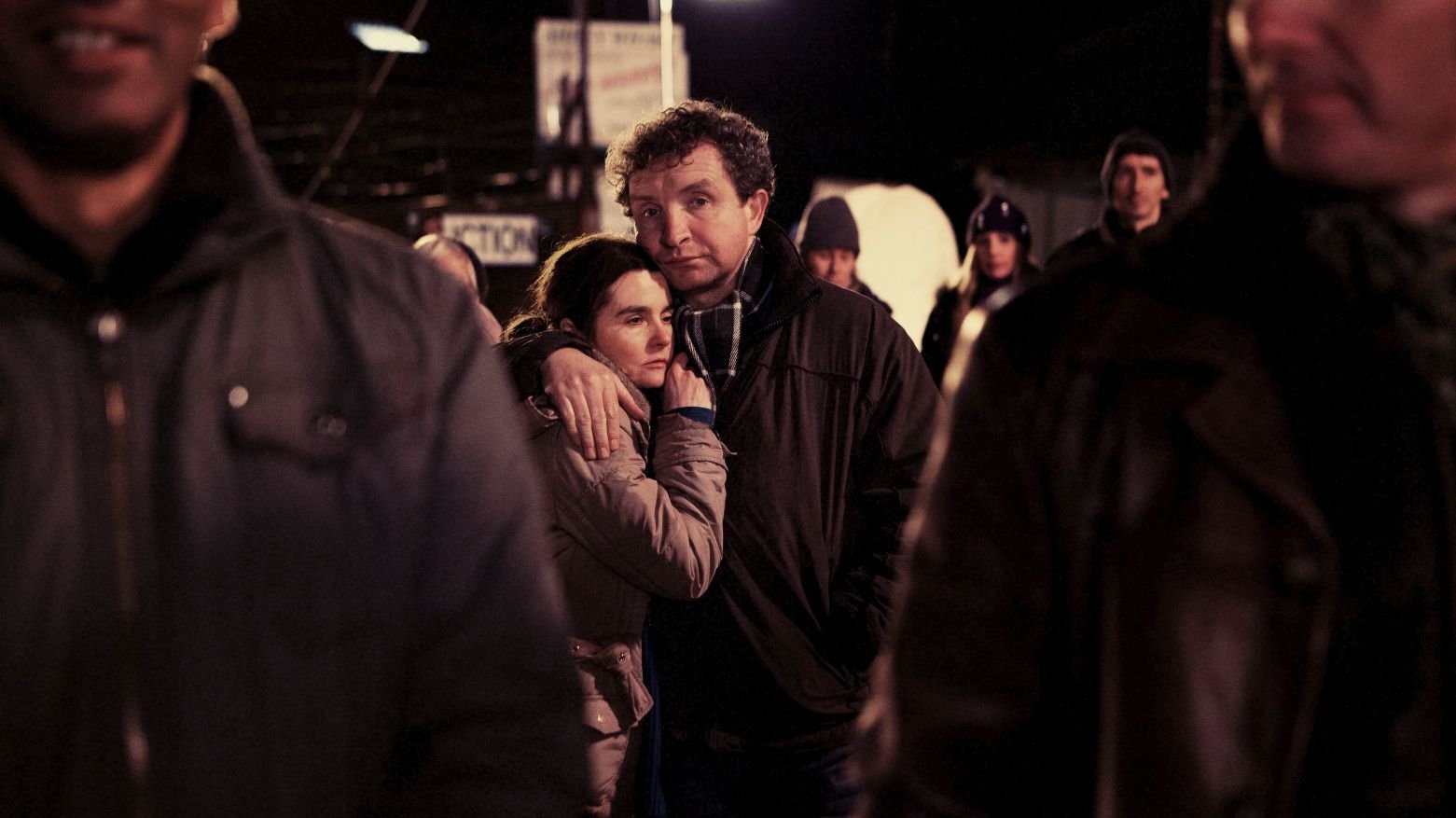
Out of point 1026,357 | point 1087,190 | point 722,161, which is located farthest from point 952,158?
point 1026,357

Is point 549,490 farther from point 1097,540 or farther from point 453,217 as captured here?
point 453,217

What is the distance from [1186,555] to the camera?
175 centimetres

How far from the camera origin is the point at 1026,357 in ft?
6.30

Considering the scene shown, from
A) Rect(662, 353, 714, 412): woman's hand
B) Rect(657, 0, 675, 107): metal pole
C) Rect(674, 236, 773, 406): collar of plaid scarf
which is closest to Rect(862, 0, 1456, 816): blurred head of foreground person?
Rect(662, 353, 714, 412): woman's hand

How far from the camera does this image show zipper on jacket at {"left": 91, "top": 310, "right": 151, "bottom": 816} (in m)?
1.76

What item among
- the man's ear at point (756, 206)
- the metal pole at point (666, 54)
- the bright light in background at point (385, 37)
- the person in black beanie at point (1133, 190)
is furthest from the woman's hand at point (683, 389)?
the bright light in background at point (385, 37)

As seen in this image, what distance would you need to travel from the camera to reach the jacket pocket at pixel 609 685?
3.79m

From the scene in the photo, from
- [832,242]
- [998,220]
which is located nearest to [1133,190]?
[998,220]

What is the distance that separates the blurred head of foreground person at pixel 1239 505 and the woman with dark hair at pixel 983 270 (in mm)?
7193

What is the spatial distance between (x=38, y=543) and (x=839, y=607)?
8.82 feet

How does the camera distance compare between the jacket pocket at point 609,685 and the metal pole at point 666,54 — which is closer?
the jacket pocket at point 609,685

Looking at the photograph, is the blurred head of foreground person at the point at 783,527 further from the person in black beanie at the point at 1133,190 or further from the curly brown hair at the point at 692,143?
the person in black beanie at the point at 1133,190

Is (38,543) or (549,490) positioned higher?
(38,543)

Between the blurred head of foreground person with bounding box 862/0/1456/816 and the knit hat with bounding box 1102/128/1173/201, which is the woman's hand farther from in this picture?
the knit hat with bounding box 1102/128/1173/201
